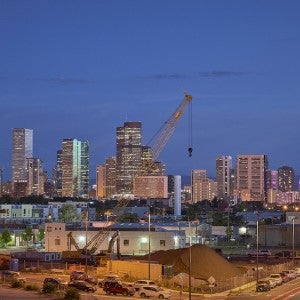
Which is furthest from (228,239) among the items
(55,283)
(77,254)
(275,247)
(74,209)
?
(55,283)

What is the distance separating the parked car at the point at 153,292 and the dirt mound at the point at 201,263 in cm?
694

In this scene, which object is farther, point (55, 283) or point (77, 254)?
point (77, 254)

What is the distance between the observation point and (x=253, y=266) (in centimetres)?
5525

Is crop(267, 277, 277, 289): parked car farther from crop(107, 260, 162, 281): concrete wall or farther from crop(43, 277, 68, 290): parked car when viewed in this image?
crop(43, 277, 68, 290): parked car

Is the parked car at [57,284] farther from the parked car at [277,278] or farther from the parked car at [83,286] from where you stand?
the parked car at [277,278]

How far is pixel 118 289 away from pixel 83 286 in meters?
2.17

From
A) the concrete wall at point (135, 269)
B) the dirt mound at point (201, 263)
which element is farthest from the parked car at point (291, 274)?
the concrete wall at point (135, 269)

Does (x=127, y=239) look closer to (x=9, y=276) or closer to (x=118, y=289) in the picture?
(x=9, y=276)

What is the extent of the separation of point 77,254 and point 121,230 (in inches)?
333

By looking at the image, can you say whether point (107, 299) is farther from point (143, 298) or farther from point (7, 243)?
point (7, 243)

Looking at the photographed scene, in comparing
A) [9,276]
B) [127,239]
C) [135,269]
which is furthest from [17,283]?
[127,239]

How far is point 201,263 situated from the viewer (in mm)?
48250

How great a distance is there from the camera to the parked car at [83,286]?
Answer: 40656 mm

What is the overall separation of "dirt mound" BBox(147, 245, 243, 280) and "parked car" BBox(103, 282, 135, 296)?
23.6 feet
